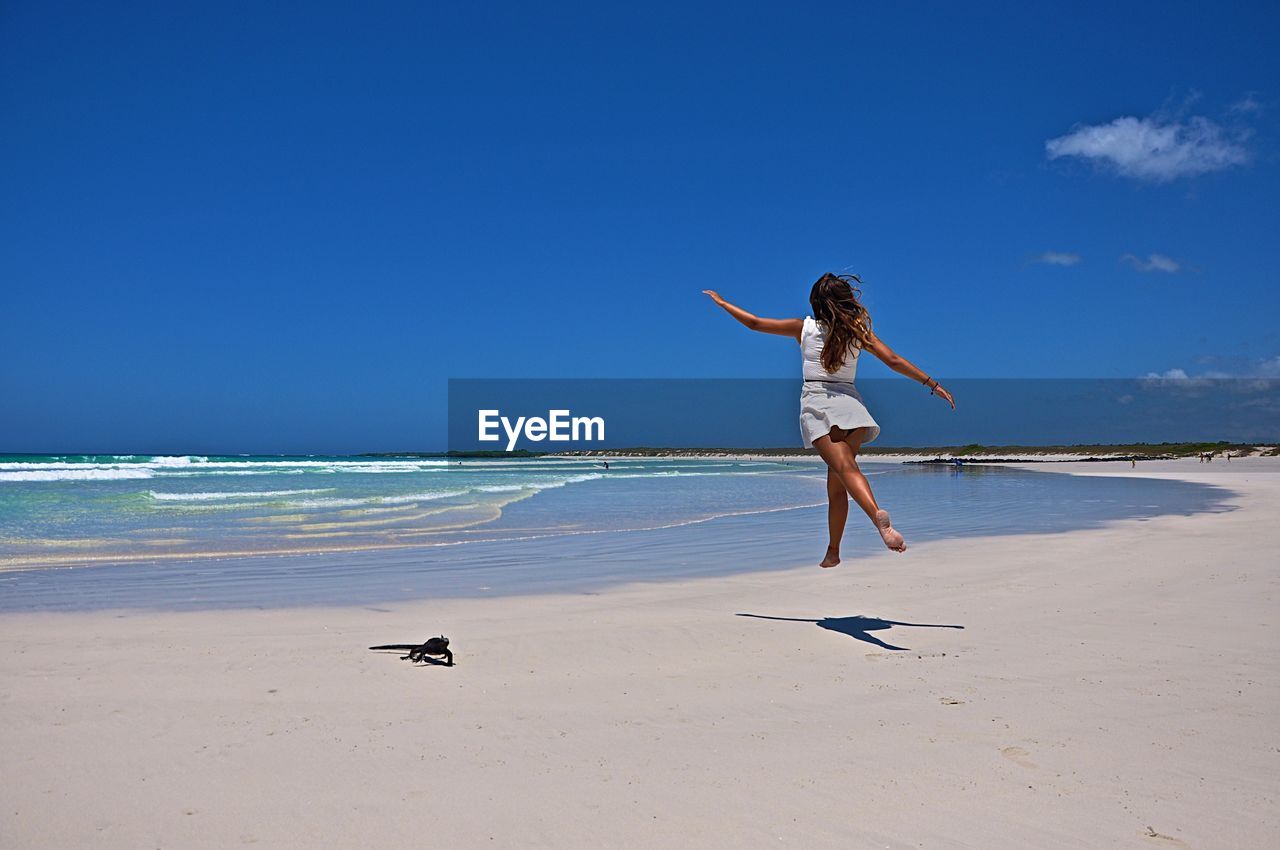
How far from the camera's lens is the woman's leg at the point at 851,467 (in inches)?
196

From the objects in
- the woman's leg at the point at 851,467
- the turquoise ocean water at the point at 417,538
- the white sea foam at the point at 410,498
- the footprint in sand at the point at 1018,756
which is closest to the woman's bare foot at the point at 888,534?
the woman's leg at the point at 851,467

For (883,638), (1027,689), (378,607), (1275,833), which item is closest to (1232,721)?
(1027,689)

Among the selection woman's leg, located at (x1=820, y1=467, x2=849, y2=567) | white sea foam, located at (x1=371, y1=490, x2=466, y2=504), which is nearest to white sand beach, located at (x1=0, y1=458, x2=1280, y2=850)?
woman's leg, located at (x1=820, y1=467, x2=849, y2=567)

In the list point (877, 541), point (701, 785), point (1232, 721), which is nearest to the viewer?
point (701, 785)

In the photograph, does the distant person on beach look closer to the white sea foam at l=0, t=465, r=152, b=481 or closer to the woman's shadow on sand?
the woman's shadow on sand

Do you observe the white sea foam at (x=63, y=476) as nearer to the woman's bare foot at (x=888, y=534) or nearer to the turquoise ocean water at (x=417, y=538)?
the turquoise ocean water at (x=417, y=538)

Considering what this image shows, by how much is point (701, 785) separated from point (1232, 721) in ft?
8.09

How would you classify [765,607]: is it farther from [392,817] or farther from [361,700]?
[392,817]

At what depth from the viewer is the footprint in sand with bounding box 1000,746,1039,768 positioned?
3206mm

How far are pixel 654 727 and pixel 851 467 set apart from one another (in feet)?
7.67

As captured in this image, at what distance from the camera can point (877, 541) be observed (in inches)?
465

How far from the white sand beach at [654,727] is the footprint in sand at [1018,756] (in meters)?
0.02

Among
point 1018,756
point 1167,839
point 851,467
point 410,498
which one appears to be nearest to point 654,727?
point 1018,756

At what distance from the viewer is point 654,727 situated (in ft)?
12.1
